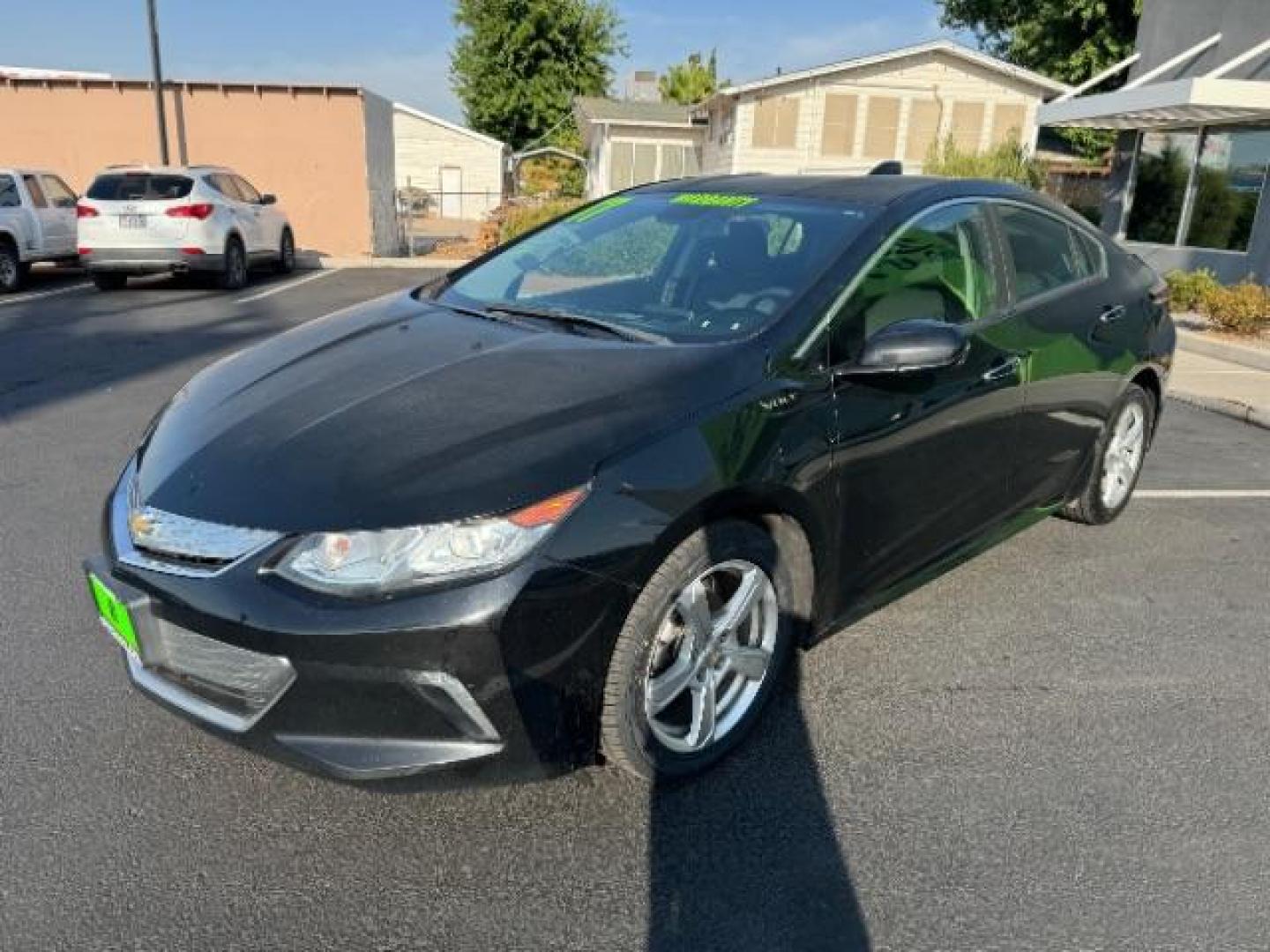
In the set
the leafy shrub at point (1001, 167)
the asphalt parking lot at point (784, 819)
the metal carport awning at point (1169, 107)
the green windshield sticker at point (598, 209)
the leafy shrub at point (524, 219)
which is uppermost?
the metal carport awning at point (1169, 107)

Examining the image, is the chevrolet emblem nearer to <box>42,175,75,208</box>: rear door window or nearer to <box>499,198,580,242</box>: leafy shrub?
<box>42,175,75,208</box>: rear door window

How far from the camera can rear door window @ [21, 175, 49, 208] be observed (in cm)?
1323

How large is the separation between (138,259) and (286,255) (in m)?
3.56

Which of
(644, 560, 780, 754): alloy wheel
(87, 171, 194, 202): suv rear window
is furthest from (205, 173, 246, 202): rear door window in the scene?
(644, 560, 780, 754): alloy wheel

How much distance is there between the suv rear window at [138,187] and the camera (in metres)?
12.6

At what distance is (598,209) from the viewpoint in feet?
13.2

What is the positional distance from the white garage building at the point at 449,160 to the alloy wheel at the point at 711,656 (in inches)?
1625

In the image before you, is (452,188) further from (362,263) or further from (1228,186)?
(1228,186)

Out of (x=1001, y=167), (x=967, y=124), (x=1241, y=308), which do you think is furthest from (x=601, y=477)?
(x=967, y=124)

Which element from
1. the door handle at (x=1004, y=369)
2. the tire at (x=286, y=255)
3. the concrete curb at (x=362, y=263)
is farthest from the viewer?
the concrete curb at (x=362, y=263)

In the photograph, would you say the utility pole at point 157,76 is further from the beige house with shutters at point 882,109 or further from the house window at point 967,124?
the house window at point 967,124

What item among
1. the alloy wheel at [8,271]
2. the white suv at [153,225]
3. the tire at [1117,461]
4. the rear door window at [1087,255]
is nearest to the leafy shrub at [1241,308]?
the tire at [1117,461]

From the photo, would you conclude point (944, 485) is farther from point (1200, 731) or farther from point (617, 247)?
point (617, 247)

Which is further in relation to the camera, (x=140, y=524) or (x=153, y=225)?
(x=153, y=225)
